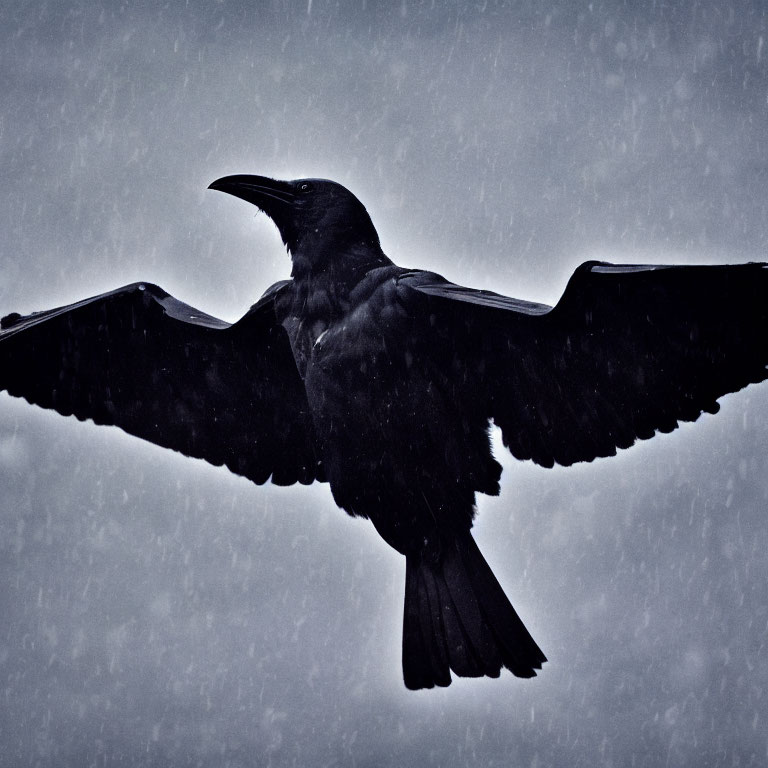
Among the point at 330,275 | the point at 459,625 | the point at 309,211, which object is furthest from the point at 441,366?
the point at 459,625

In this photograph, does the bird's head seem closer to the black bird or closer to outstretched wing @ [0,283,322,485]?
the black bird

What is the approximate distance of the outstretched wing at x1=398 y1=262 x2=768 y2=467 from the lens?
4914mm

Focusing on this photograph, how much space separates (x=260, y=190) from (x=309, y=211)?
0.98ft

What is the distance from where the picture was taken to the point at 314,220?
6.04 metres

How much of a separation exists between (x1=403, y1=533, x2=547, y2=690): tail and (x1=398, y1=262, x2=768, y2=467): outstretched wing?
682 millimetres

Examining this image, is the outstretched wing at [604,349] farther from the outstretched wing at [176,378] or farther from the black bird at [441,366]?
the outstretched wing at [176,378]

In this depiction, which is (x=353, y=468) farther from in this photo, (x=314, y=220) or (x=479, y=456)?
(x=314, y=220)

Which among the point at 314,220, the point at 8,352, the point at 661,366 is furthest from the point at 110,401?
the point at 661,366

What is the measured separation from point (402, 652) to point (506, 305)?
5.97ft

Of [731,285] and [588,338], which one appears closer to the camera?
[731,285]

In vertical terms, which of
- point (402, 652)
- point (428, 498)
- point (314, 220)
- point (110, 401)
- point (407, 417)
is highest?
point (314, 220)

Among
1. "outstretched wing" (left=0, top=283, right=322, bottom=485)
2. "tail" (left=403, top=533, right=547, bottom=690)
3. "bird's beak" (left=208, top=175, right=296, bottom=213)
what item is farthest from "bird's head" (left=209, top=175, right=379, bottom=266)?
"tail" (left=403, top=533, right=547, bottom=690)

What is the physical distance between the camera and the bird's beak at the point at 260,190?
6.05 metres

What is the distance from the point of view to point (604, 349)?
5418 millimetres
